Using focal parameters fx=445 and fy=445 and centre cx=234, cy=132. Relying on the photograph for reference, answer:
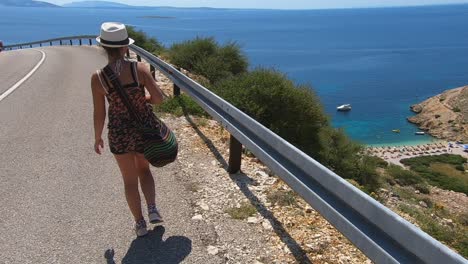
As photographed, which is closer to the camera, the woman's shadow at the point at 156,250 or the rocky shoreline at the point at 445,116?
the woman's shadow at the point at 156,250

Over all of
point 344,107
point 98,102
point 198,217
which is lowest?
point 344,107

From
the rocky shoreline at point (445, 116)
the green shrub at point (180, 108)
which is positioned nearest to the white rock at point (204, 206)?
the green shrub at point (180, 108)

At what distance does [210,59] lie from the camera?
1859 centimetres

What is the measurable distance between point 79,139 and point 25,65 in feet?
43.1

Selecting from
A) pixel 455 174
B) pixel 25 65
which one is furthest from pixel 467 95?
pixel 25 65

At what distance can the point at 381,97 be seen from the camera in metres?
100

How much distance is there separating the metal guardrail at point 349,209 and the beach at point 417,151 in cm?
5934

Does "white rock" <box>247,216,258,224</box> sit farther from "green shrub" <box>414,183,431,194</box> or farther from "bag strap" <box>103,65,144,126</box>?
"green shrub" <box>414,183,431,194</box>

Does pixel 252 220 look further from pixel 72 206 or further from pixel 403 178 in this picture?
pixel 403 178

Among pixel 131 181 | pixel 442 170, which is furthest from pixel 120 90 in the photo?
pixel 442 170

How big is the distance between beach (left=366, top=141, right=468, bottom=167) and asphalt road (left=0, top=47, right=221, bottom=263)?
58.2 m

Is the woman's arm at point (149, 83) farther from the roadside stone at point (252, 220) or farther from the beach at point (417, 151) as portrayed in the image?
the beach at point (417, 151)

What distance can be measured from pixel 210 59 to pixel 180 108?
31.8ft

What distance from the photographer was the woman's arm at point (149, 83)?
367 cm
